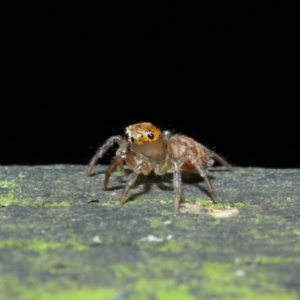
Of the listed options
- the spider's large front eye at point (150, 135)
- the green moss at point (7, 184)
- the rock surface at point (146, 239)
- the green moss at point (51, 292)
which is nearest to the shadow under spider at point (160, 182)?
the rock surface at point (146, 239)

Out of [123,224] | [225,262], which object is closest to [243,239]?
[225,262]

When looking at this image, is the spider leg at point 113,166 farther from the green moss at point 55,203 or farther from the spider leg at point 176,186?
the green moss at point 55,203

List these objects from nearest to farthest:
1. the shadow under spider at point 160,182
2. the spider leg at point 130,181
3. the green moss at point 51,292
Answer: the green moss at point 51,292, the spider leg at point 130,181, the shadow under spider at point 160,182

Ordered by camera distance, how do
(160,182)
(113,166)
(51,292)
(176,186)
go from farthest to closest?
(160,182) → (113,166) → (176,186) → (51,292)

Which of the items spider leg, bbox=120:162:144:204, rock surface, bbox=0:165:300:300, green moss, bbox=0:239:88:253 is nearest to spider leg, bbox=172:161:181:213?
rock surface, bbox=0:165:300:300

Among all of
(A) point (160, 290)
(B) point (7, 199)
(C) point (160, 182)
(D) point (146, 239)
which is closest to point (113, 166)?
(C) point (160, 182)

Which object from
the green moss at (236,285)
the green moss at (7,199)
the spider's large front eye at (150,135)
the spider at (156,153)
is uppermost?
the spider's large front eye at (150,135)

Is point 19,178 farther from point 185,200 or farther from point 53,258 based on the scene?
point 53,258

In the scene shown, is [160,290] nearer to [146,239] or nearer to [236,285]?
[236,285]

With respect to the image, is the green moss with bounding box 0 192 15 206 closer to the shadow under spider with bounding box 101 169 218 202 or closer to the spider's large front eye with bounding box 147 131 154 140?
the shadow under spider with bounding box 101 169 218 202

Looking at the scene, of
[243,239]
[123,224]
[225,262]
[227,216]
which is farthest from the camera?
[227,216]

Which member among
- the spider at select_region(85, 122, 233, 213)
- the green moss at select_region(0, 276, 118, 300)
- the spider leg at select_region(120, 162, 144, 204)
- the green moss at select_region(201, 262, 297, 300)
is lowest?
the green moss at select_region(0, 276, 118, 300)
